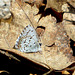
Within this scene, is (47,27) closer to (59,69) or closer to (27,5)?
(27,5)

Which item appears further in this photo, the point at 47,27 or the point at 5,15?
the point at 5,15

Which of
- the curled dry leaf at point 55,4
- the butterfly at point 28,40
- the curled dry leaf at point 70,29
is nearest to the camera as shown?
the butterfly at point 28,40

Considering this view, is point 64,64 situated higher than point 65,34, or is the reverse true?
point 65,34

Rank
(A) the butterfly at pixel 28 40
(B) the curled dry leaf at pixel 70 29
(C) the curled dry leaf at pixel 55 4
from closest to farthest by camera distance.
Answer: (A) the butterfly at pixel 28 40, (B) the curled dry leaf at pixel 70 29, (C) the curled dry leaf at pixel 55 4

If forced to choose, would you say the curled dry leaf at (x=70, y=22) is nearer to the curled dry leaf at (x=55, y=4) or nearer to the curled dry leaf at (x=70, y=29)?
the curled dry leaf at (x=70, y=29)

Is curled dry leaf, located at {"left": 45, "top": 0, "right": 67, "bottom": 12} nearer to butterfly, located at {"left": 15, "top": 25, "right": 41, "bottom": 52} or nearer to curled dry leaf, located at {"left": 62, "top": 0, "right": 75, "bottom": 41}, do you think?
curled dry leaf, located at {"left": 62, "top": 0, "right": 75, "bottom": 41}

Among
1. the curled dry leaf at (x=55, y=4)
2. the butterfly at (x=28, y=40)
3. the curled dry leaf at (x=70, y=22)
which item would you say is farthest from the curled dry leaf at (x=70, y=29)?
the butterfly at (x=28, y=40)

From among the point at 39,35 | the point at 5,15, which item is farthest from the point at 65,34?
the point at 5,15

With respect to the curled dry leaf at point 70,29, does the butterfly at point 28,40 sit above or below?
below

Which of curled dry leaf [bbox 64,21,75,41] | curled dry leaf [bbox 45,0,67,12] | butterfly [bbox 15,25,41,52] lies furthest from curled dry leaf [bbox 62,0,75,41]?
butterfly [bbox 15,25,41,52]
